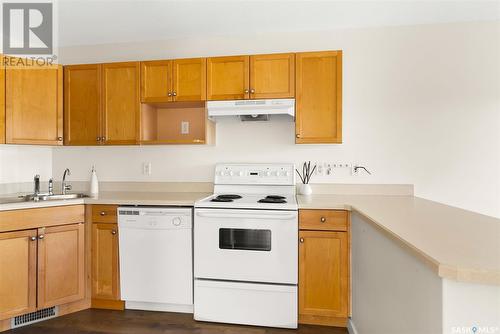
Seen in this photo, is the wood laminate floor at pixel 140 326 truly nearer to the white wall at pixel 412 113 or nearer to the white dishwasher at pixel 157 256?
the white dishwasher at pixel 157 256

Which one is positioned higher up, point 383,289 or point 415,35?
point 415,35

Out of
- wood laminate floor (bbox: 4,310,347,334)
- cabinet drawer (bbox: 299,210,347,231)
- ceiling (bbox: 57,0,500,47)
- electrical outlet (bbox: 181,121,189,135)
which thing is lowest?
wood laminate floor (bbox: 4,310,347,334)

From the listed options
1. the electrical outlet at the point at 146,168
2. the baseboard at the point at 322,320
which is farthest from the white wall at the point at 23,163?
the baseboard at the point at 322,320

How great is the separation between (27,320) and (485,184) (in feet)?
12.8

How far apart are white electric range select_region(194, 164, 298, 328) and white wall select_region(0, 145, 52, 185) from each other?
194 cm

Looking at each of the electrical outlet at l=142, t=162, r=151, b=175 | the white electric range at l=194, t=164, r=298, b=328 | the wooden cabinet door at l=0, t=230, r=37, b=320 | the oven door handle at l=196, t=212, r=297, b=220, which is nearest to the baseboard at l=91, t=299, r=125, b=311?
the wooden cabinet door at l=0, t=230, r=37, b=320

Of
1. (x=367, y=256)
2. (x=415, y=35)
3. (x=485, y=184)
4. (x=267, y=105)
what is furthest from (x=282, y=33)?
(x=485, y=184)

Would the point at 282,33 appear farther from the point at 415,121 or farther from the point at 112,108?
the point at 112,108

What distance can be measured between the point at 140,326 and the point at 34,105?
6.91ft

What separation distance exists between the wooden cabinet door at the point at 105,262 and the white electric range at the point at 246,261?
2.29ft

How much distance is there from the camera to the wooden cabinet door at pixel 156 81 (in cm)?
249

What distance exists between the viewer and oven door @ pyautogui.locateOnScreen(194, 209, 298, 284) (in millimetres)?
2020

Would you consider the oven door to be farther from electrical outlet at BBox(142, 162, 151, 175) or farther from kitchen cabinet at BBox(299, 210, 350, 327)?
electrical outlet at BBox(142, 162, 151, 175)

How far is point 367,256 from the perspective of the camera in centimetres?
165
